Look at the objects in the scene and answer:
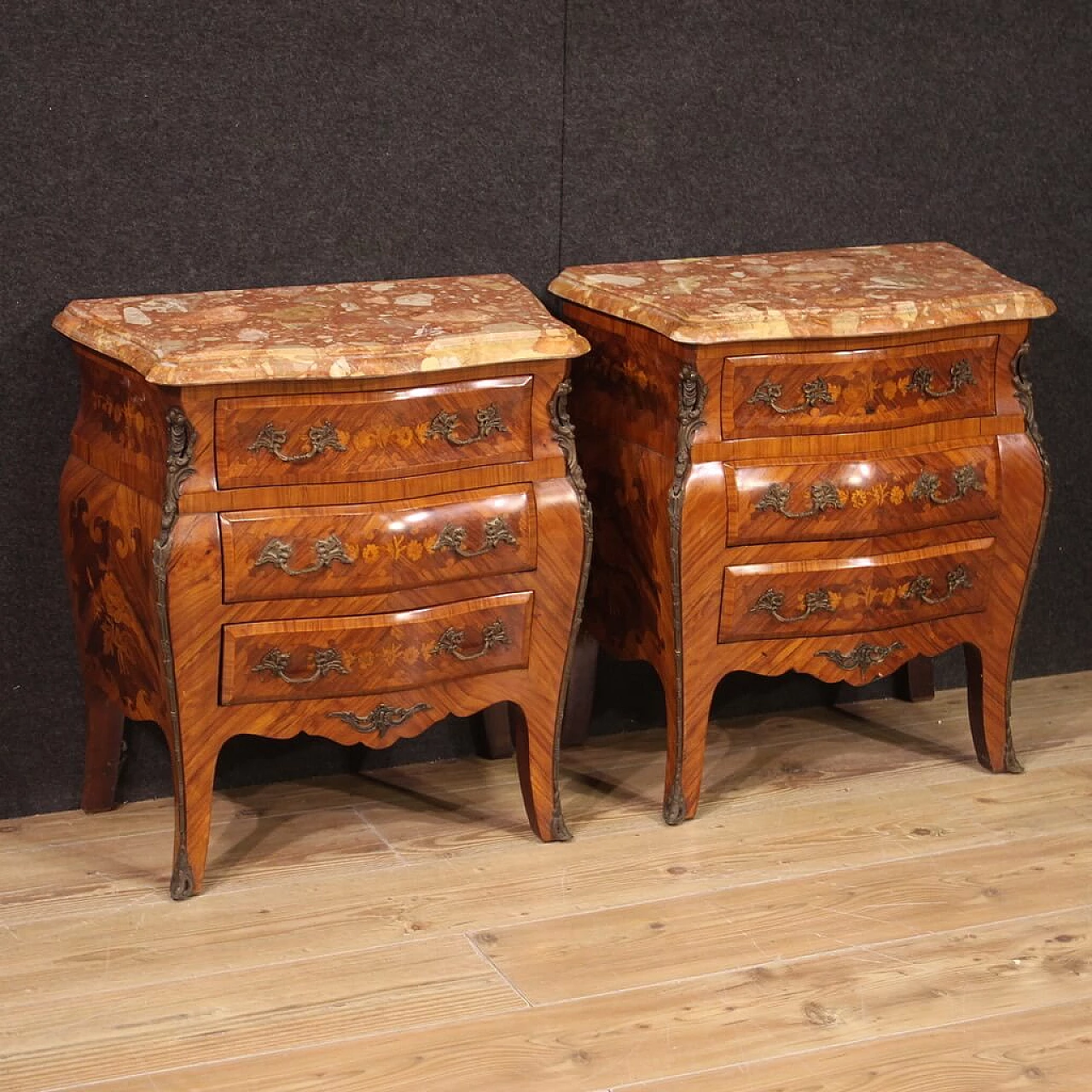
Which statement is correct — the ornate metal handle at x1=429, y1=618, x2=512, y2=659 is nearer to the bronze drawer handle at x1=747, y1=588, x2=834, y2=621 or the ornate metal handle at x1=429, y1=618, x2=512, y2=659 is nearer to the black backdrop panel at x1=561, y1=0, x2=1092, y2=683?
the bronze drawer handle at x1=747, y1=588, x2=834, y2=621

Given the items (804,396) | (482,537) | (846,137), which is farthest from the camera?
(846,137)

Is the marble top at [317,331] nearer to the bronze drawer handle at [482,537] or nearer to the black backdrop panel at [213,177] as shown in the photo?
the black backdrop panel at [213,177]

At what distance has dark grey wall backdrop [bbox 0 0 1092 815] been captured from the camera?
246 cm

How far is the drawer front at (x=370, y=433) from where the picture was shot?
2229 millimetres

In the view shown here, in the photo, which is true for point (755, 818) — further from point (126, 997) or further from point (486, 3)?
point (486, 3)

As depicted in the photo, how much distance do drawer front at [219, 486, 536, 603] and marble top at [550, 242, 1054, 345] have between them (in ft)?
1.14

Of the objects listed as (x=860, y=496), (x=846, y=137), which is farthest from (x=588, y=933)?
(x=846, y=137)

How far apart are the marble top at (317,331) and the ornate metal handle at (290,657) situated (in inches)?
14.4

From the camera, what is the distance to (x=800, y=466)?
8.22 feet

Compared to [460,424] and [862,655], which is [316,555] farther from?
[862,655]

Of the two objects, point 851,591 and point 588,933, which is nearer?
point 588,933

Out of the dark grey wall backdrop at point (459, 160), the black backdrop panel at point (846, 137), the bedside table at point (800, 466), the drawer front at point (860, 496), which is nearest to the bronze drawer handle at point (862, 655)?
the bedside table at point (800, 466)

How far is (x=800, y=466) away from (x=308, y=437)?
2.33 feet

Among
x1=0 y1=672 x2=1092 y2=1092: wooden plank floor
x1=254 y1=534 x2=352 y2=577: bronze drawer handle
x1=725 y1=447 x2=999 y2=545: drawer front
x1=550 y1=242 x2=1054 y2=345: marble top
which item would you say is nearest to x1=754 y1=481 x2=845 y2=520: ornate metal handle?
x1=725 y1=447 x2=999 y2=545: drawer front
